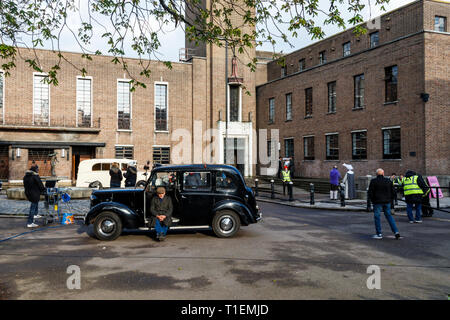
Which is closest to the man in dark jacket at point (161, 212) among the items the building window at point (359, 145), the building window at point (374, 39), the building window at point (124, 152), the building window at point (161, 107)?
the building window at point (359, 145)

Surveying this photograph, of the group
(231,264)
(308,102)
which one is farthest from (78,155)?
(231,264)

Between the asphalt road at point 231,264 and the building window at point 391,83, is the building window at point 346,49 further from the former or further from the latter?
the asphalt road at point 231,264

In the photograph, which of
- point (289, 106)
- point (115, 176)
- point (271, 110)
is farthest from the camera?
point (271, 110)

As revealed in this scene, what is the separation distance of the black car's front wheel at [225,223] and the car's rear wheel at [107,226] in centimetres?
232

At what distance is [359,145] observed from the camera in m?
26.2

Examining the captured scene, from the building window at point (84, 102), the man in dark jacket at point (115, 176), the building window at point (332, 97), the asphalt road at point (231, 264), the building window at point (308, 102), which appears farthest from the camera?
the building window at point (308, 102)

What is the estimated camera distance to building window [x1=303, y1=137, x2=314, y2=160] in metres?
30.7

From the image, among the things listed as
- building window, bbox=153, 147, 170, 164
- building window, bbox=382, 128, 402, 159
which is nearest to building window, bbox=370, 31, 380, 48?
building window, bbox=382, 128, 402, 159

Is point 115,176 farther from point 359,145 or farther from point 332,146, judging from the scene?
point 332,146

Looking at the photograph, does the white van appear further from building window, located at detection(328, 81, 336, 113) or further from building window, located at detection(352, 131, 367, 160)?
building window, located at detection(328, 81, 336, 113)

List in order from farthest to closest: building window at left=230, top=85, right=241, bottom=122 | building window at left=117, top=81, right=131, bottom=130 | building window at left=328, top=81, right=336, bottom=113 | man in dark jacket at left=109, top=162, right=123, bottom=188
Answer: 1. building window at left=230, top=85, right=241, bottom=122
2. building window at left=117, top=81, right=131, bottom=130
3. building window at left=328, top=81, right=336, bottom=113
4. man in dark jacket at left=109, top=162, right=123, bottom=188

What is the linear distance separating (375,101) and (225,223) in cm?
1911

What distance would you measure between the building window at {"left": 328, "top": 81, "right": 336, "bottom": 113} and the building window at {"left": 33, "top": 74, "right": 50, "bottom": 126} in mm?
21565

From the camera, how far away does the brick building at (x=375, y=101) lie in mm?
21828
